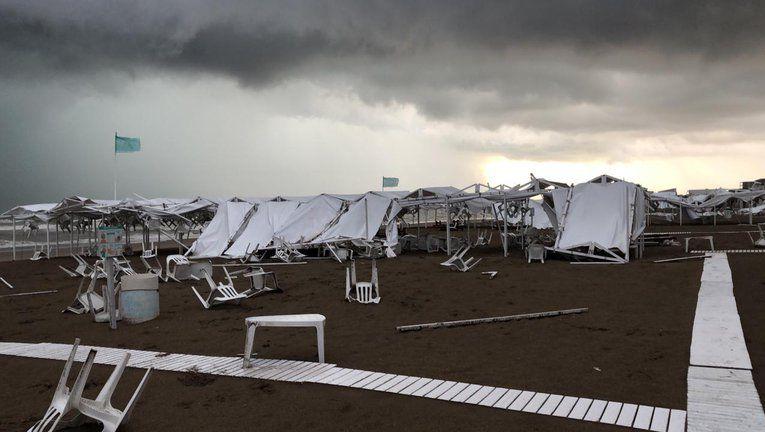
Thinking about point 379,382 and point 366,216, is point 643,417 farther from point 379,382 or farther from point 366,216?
point 366,216

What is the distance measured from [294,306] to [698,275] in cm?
897

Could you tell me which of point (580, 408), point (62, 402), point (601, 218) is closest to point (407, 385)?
point (580, 408)

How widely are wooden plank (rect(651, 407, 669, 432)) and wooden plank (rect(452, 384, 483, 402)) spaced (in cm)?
153

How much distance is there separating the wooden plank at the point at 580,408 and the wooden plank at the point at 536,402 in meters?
0.27

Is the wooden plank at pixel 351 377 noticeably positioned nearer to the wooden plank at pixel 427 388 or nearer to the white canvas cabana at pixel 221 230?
the wooden plank at pixel 427 388

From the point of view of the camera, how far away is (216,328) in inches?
335

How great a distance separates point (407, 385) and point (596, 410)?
175cm

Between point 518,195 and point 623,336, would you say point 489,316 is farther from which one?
point 518,195

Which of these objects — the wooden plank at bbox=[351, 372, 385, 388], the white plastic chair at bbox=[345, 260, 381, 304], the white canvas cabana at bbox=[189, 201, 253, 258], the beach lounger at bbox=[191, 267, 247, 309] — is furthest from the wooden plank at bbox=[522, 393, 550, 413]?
the white canvas cabana at bbox=[189, 201, 253, 258]

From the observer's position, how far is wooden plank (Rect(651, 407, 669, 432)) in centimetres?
413

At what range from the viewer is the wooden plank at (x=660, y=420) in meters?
4.13

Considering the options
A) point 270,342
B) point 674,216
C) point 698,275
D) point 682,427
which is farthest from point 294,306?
point 674,216

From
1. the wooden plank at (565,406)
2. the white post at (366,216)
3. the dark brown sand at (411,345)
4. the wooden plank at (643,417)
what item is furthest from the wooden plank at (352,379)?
the white post at (366,216)

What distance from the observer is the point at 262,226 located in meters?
22.7
